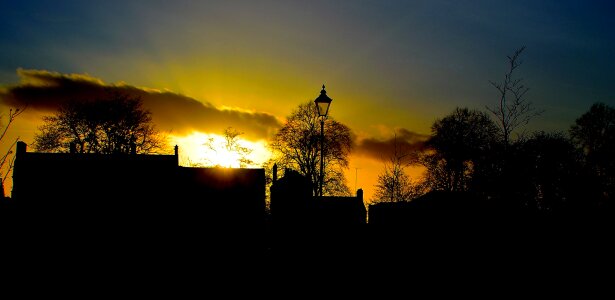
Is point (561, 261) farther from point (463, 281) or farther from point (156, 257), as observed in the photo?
point (156, 257)

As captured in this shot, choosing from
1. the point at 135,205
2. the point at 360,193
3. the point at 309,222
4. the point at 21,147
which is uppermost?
the point at 21,147

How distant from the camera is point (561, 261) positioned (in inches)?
429

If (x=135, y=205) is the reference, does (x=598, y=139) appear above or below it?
above

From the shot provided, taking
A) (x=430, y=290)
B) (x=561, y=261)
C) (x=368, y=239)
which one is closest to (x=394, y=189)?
(x=368, y=239)

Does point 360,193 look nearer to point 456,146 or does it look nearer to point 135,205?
point 456,146

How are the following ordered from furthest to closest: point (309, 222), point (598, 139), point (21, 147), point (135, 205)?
point (598, 139) < point (21, 147) < point (309, 222) < point (135, 205)

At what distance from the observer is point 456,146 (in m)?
46.9

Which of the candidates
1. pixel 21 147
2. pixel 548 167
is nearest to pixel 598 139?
pixel 548 167

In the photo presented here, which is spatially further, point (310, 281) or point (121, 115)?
point (121, 115)

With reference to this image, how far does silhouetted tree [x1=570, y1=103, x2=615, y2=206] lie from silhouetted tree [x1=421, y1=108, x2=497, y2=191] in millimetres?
7501

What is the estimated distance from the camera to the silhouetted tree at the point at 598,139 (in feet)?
126

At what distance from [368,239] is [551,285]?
34.6 feet

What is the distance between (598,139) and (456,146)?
12.3 m

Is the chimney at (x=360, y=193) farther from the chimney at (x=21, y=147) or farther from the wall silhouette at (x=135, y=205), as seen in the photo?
the chimney at (x=21, y=147)
